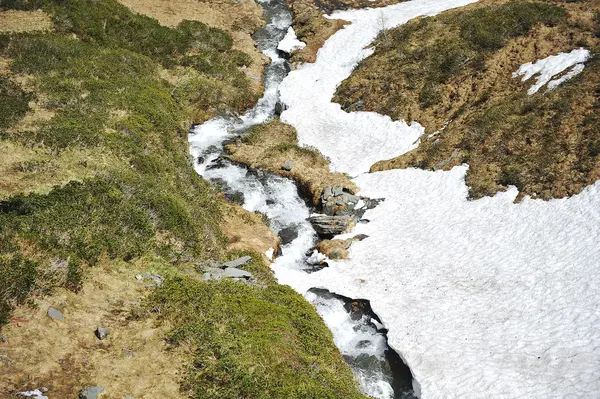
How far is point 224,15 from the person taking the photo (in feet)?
149

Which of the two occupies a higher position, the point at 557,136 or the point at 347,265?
the point at 557,136

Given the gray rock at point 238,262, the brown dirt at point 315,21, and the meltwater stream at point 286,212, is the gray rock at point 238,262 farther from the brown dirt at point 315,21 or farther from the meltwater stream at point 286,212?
the brown dirt at point 315,21

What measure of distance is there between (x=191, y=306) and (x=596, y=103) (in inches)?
862

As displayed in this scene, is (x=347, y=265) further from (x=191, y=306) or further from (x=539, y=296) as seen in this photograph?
(x=191, y=306)

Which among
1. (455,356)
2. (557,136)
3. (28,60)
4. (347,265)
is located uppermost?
(28,60)

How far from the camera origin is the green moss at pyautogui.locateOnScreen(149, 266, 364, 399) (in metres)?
10.2

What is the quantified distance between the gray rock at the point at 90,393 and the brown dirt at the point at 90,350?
0.16 meters

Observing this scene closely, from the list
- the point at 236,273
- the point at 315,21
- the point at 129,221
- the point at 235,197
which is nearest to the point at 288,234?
the point at 235,197

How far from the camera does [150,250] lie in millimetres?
14219

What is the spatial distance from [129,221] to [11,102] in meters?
9.81

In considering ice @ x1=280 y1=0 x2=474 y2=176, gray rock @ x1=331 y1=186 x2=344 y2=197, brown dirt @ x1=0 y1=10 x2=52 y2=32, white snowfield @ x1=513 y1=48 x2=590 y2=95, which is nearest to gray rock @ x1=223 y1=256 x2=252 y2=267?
gray rock @ x1=331 y1=186 x2=344 y2=197

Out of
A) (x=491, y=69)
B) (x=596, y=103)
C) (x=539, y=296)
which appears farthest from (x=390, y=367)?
(x=491, y=69)

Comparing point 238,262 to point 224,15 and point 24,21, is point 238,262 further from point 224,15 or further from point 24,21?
point 224,15

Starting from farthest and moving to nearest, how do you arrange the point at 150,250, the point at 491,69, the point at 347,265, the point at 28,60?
the point at 491,69 → the point at 28,60 → the point at 347,265 → the point at 150,250
